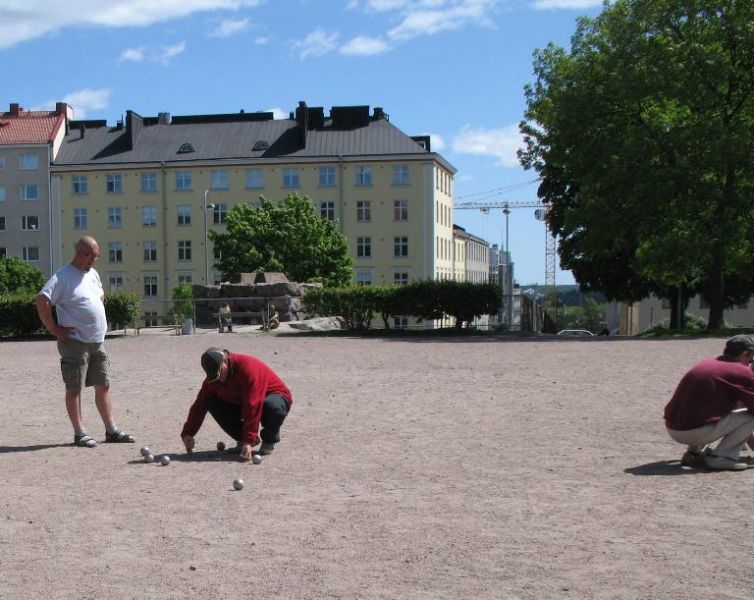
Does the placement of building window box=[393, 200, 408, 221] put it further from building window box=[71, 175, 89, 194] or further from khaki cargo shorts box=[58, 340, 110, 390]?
khaki cargo shorts box=[58, 340, 110, 390]

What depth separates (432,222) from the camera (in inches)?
3049

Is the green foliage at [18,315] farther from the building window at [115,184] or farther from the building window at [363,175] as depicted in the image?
the building window at [115,184]

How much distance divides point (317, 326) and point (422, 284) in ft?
12.2

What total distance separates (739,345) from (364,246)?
71365 mm

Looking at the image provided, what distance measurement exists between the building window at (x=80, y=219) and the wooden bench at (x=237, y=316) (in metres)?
52.3

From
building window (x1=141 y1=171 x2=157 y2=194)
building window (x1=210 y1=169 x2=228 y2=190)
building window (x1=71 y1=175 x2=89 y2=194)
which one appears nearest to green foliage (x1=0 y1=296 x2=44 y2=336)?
building window (x1=210 y1=169 x2=228 y2=190)

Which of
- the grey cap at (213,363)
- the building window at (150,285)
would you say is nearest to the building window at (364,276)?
the building window at (150,285)

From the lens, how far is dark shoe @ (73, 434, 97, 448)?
29.4 feet

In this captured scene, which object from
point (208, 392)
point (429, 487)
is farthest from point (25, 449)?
point (429, 487)

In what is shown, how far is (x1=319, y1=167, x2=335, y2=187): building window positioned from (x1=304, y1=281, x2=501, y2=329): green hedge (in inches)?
1818

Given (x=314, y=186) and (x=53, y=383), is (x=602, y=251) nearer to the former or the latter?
(x=53, y=383)

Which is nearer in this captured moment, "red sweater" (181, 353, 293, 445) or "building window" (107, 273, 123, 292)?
"red sweater" (181, 353, 293, 445)

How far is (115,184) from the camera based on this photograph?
79.9 metres

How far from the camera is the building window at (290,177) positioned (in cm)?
7738
